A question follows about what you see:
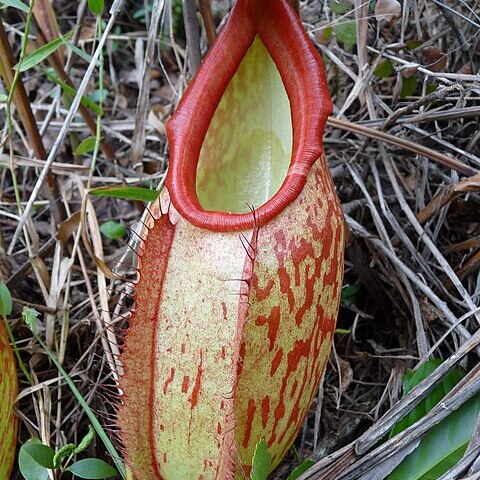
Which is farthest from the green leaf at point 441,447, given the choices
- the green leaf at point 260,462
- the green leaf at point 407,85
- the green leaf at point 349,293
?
the green leaf at point 407,85

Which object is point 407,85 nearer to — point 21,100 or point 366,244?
point 366,244

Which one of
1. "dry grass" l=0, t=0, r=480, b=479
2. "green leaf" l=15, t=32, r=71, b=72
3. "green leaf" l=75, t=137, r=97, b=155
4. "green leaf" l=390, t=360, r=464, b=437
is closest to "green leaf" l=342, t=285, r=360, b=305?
"dry grass" l=0, t=0, r=480, b=479

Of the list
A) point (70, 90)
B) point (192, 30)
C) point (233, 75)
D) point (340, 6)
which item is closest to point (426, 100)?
point (340, 6)

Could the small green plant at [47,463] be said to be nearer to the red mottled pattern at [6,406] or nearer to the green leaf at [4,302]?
the red mottled pattern at [6,406]

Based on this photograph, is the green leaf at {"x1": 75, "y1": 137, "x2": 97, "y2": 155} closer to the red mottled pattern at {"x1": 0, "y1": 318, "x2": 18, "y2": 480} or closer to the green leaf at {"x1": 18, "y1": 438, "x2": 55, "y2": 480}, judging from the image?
the red mottled pattern at {"x1": 0, "y1": 318, "x2": 18, "y2": 480}

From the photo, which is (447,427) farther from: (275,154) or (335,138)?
(335,138)

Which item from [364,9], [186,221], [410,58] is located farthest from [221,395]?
[410,58]

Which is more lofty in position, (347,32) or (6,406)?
(347,32)
